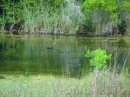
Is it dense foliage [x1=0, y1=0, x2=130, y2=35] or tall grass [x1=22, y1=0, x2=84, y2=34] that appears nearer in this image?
tall grass [x1=22, y1=0, x2=84, y2=34]

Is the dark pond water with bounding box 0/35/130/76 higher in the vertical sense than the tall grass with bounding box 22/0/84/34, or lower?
lower

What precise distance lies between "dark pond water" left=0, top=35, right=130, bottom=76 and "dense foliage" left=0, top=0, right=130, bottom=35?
4287mm

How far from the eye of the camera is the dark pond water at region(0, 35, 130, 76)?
57.1 feet

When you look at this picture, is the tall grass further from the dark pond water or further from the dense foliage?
the dark pond water

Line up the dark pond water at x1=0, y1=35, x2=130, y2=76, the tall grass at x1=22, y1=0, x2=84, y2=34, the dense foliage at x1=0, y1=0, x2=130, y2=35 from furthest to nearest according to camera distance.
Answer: the dense foliage at x1=0, y1=0, x2=130, y2=35
the tall grass at x1=22, y1=0, x2=84, y2=34
the dark pond water at x1=0, y1=35, x2=130, y2=76

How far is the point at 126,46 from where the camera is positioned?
27.2 meters

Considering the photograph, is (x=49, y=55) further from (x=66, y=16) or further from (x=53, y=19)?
(x=66, y=16)

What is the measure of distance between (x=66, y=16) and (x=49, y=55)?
13535 mm

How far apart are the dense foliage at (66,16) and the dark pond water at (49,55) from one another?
4.29 metres

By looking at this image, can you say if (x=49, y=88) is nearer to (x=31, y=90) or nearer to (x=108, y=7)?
(x=31, y=90)

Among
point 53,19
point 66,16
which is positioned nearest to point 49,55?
point 53,19

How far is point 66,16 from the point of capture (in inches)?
1384

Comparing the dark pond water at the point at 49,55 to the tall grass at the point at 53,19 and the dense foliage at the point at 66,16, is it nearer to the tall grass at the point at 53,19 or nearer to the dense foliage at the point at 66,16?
the tall grass at the point at 53,19

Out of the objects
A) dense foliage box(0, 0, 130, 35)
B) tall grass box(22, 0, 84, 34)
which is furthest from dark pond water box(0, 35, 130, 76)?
dense foliage box(0, 0, 130, 35)
